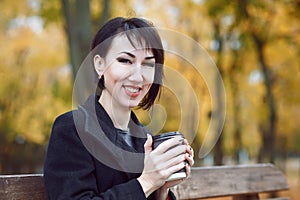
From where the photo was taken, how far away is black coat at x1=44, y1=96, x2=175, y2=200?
1.71 metres

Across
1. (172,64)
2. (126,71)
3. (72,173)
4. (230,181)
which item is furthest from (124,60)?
(172,64)

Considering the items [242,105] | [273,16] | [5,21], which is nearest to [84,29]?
→ [273,16]

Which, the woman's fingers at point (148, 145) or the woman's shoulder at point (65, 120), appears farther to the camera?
the woman's shoulder at point (65, 120)

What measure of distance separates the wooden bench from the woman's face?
468mm

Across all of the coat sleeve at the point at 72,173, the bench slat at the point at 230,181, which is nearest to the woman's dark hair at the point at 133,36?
the coat sleeve at the point at 72,173

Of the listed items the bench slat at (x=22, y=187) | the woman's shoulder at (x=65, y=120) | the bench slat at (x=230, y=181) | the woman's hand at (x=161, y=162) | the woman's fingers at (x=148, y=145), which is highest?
the woman's shoulder at (x=65, y=120)

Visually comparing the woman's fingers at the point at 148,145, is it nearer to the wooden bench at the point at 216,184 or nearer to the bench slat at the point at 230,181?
the wooden bench at the point at 216,184

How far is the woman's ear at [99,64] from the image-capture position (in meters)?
1.89

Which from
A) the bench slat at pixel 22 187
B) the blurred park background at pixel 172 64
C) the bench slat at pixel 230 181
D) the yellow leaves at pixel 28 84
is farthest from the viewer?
the yellow leaves at pixel 28 84

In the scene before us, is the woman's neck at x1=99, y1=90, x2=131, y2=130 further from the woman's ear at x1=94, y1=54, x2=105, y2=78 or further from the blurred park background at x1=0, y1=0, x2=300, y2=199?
the blurred park background at x1=0, y1=0, x2=300, y2=199

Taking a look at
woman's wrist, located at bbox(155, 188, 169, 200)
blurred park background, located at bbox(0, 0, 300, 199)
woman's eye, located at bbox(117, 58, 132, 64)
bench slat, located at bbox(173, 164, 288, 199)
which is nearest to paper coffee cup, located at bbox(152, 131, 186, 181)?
woman's wrist, located at bbox(155, 188, 169, 200)

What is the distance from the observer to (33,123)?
13.7 m

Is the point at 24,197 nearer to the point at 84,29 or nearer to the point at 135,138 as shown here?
the point at 135,138

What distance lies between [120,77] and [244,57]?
12.7 metres
